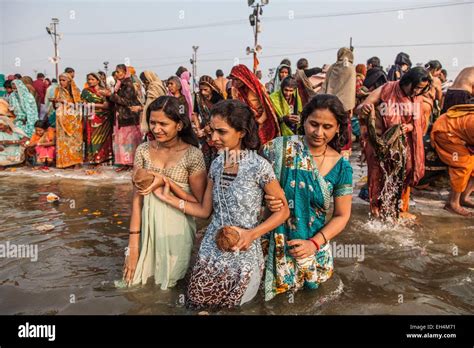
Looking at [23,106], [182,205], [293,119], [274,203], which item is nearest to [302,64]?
[293,119]

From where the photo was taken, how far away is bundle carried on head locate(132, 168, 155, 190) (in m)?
2.58

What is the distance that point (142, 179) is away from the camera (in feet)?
8.47

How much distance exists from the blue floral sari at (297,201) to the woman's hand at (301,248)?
6.8 inches

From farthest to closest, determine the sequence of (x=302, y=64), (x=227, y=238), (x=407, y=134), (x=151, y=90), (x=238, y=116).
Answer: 1. (x=302, y=64)
2. (x=151, y=90)
3. (x=407, y=134)
4. (x=238, y=116)
5. (x=227, y=238)

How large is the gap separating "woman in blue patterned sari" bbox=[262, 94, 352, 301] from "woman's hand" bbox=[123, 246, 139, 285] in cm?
100

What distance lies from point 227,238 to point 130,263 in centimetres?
105

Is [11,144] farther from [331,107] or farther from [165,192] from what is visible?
[331,107]

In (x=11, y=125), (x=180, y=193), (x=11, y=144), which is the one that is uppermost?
(x=11, y=125)

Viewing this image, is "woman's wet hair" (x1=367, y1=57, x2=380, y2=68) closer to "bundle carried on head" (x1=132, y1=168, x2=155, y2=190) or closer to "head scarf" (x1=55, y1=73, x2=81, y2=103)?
"head scarf" (x1=55, y1=73, x2=81, y2=103)

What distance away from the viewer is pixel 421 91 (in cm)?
446

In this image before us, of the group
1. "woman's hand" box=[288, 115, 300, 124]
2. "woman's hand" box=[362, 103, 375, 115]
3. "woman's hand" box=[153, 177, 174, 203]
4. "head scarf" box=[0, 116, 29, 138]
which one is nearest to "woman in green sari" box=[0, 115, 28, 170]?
"head scarf" box=[0, 116, 29, 138]

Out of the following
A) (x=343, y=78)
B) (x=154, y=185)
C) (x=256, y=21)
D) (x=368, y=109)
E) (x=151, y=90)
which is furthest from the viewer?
(x=256, y=21)

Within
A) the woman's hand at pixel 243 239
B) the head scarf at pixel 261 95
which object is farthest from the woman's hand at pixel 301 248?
the head scarf at pixel 261 95

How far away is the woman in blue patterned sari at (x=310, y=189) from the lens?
2.56 m
